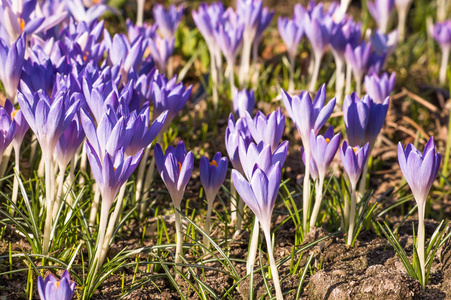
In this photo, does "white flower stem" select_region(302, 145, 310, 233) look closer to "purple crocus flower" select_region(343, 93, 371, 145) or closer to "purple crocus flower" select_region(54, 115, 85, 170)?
"purple crocus flower" select_region(343, 93, 371, 145)

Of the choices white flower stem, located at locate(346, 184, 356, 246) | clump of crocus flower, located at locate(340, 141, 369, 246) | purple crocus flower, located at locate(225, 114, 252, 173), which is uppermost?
purple crocus flower, located at locate(225, 114, 252, 173)

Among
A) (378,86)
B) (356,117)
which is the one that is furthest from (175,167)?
(378,86)

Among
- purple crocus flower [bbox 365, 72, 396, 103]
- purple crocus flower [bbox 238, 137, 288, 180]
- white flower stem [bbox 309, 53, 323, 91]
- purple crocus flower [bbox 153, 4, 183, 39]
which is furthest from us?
purple crocus flower [bbox 153, 4, 183, 39]

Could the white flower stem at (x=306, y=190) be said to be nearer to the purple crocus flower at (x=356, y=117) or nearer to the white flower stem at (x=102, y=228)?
the purple crocus flower at (x=356, y=117)

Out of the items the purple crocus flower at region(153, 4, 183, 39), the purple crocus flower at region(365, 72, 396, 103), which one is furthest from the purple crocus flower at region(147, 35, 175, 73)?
the purple crocus flower at region(365, 72, 396, 103)

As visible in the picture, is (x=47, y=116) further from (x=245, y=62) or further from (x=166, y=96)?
(x=245, y=62)
